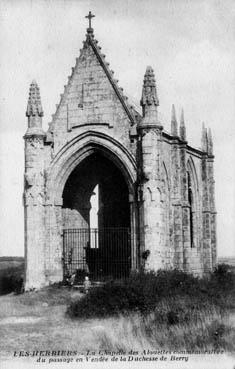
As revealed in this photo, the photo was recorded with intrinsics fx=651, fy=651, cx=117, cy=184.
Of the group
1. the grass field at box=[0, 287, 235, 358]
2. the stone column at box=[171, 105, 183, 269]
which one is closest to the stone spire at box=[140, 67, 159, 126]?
the stone column at box=[171, 105, 183, 269]

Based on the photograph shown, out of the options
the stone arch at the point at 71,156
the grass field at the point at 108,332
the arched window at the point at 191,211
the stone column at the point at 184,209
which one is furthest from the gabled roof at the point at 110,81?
A: the grass field at the point at 108,332

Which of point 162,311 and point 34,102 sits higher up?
point 34,102

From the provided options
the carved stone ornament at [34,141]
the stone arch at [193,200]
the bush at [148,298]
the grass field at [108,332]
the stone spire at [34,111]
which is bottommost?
the grass field at [108,332]

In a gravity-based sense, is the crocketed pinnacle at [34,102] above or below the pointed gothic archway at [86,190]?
above

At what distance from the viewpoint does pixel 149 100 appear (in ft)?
73.0

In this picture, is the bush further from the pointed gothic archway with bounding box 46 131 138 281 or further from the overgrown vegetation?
the pointed gothic archway with bounding box 46 131 138 281

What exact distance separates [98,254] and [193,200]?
6046mm

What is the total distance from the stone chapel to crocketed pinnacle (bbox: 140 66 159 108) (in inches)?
1.4

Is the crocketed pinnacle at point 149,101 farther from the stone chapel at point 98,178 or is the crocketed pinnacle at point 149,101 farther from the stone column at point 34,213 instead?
the stone column at point 34,213

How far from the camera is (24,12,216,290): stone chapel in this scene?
72.6 feet

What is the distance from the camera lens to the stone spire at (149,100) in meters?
22.2

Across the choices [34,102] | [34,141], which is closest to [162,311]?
[34,141]

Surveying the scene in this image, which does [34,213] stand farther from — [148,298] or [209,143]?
[209,143]

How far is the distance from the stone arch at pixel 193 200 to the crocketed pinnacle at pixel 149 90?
7.26 meters
